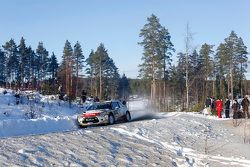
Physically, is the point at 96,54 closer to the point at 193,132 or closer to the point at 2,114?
the point at 2,114

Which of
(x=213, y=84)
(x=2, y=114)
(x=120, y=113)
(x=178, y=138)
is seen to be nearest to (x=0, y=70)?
(x=213, y=84)

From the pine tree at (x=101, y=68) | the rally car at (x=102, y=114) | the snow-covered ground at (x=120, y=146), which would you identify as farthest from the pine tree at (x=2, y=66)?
the snow-covered ground at (x=120, y=146)

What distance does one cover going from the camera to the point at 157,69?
63.7 m

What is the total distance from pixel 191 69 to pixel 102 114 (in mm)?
54556

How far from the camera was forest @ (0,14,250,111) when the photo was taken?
211 ft

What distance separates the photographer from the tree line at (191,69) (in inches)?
2514

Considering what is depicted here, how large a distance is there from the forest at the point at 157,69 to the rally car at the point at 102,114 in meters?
33.9

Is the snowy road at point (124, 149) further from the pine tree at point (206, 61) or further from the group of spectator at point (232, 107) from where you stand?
the pine tree at point (206, 61)

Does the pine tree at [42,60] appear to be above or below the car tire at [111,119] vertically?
above

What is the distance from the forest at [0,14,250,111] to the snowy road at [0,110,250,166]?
41.1 meters

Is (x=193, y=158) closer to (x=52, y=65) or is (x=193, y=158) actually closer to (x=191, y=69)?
(x=191, y=69)

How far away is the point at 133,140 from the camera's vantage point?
17.3 metres

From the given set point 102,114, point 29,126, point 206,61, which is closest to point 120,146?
point 29,126

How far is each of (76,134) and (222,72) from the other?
71.4 metres
